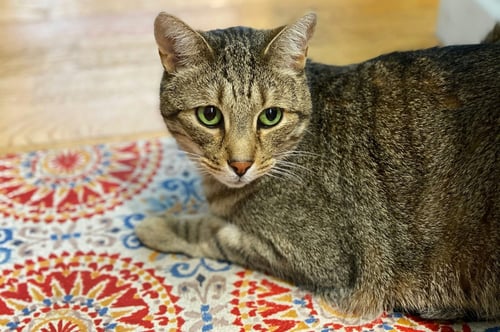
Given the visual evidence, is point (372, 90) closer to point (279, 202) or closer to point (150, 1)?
point (279, 202)

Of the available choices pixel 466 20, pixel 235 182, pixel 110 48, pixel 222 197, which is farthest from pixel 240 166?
pixel 110 48

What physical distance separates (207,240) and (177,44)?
0.49m

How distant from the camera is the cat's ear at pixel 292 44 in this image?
1.19 metres

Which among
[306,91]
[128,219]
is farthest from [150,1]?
[306,91]

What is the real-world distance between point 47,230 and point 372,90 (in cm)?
91

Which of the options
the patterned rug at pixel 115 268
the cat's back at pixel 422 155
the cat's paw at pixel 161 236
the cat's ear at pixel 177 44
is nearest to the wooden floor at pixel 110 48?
the patterned rug at pixel 115 268

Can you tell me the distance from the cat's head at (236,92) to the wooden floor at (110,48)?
66 cm

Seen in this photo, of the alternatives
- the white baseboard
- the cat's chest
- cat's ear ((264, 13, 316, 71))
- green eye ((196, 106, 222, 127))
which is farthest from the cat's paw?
the white baseboard

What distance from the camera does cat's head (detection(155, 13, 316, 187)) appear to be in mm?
1204

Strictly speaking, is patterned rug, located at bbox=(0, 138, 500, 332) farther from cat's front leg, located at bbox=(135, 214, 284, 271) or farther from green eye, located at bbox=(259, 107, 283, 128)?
green eye, located at bbox=(259, 107, 283, 128)

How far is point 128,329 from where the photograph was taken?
4.17ft

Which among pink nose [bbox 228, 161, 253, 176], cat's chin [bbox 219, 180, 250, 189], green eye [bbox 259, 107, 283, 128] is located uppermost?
green eye [bbox 259, 107, 283, 128]

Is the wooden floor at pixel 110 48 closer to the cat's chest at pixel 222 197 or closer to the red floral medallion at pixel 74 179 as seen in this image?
the red floral medallion at pixel 74 179

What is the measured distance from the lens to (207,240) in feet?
4.71
